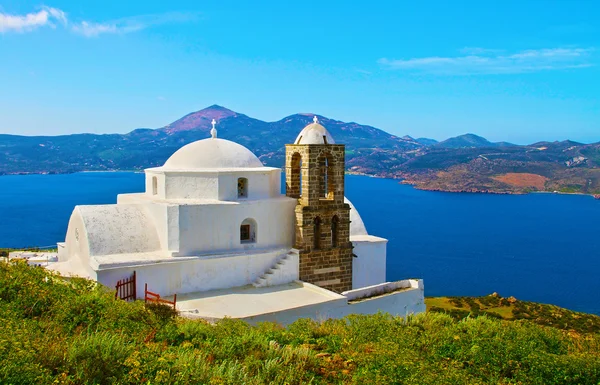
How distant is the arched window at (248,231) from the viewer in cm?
1557

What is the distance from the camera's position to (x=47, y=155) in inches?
7436

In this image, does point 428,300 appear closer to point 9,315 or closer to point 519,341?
point 519,341

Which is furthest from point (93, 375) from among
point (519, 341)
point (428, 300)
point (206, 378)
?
point (428, 300)

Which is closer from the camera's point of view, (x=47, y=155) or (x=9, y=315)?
(x=9, y=315)

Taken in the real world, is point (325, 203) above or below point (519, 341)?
above

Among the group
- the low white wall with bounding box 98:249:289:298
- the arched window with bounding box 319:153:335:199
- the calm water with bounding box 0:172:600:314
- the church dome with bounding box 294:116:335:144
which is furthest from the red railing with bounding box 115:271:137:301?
the calm water with bounding box 0:172:600:314

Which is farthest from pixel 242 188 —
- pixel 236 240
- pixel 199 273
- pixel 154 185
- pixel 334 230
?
pixel 334 230

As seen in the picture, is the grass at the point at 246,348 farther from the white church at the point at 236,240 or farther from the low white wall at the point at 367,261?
the low white wall at the point at 367,261

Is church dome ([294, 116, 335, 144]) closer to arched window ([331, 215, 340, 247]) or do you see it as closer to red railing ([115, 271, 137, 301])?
arched window ([331, 215, 340, 247])

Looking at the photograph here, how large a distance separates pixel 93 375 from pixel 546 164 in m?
153

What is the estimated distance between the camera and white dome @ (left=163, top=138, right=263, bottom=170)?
15.5m

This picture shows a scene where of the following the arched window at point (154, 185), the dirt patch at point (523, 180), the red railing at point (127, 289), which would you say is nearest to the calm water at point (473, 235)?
the dirt patch at point (523, 180)

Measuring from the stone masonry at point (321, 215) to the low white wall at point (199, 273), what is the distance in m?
0.90

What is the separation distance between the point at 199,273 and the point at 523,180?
12732 centimetres
